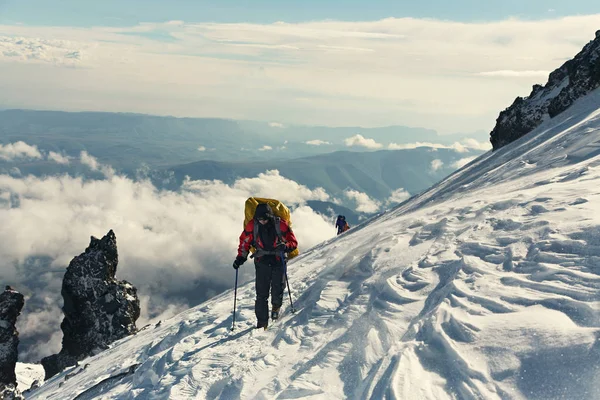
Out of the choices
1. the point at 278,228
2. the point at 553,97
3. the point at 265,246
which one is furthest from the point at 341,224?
the point at 265,246

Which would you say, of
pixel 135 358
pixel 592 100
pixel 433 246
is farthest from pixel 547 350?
pixel 592 100

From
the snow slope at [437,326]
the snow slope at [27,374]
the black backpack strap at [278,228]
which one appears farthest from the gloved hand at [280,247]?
the snow slope at [27,374]

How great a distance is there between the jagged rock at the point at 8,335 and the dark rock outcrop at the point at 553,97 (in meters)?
37.7

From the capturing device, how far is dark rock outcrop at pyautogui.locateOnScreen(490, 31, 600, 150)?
26281 mm

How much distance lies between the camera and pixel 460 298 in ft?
22.1

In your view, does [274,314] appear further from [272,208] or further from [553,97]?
[553,97]

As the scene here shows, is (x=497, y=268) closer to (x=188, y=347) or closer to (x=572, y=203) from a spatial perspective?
(x=572, y=203)

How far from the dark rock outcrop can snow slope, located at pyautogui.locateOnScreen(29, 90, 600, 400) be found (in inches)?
744

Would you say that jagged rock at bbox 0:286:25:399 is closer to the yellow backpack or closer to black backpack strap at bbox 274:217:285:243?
the yellow backpack

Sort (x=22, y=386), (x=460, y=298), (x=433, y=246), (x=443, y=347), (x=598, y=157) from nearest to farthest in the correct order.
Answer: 1. (x=443, y=347)
2. (x=460, y=298)
3. (x=433, y=246)
4. (x=598, y=157)
5. (x=22, y=386)

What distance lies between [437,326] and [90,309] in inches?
1629

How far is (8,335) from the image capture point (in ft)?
86.3

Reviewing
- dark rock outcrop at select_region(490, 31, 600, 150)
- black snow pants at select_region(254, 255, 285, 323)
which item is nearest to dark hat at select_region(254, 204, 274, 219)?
black snow pants at select_region(254, 255, 285, 323)

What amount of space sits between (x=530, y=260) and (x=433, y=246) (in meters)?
2.81
